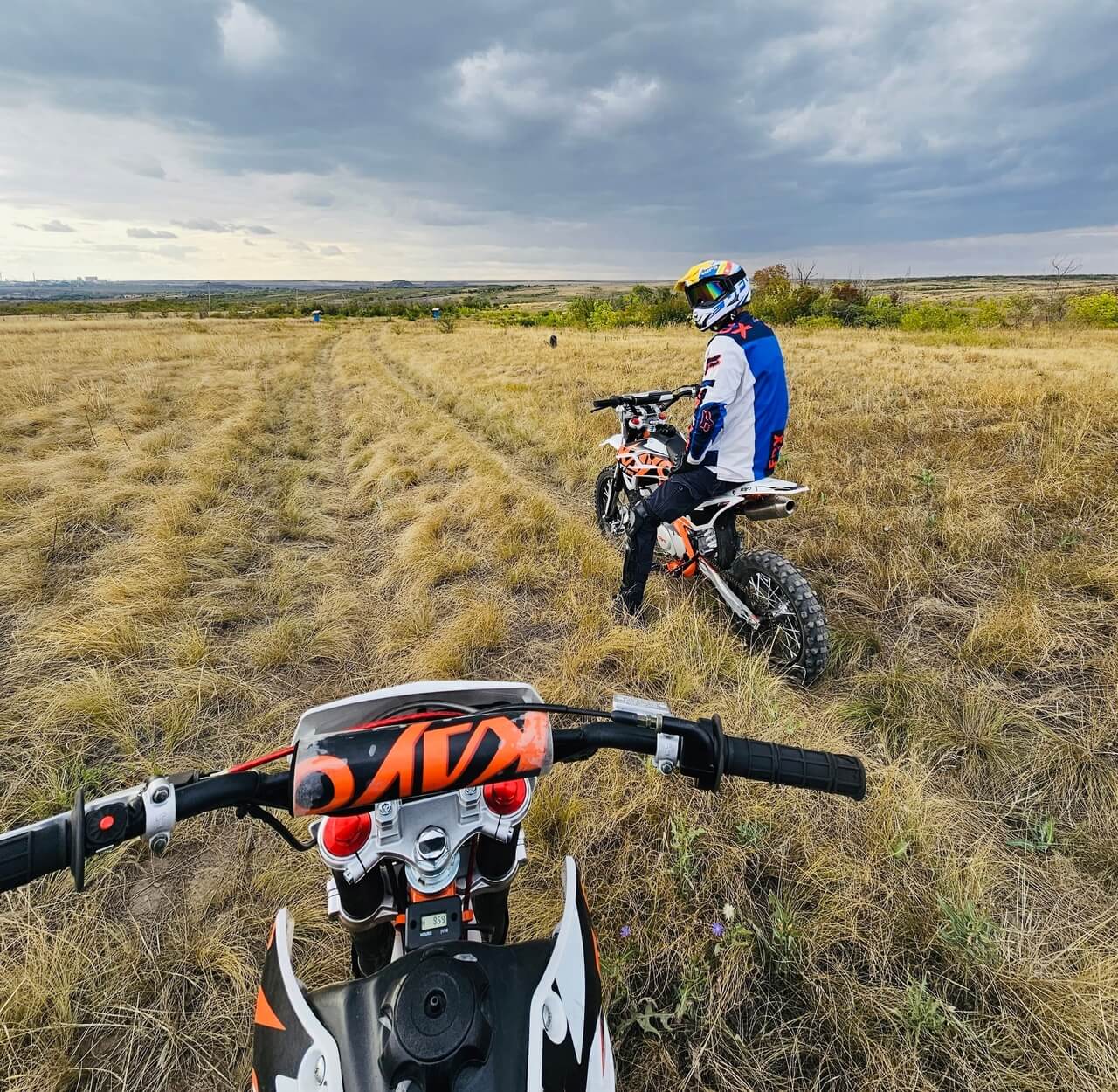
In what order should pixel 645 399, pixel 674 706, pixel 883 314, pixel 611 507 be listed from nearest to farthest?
1. pixel 674 706
2. pixel 645 399
3. pixel 611 507
4. pixel 883 314

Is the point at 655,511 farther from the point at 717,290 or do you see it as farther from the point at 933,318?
the point at 933,318

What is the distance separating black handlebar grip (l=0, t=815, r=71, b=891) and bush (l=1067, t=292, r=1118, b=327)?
1254 inches

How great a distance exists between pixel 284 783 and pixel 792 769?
94cm

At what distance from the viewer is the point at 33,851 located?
83cm

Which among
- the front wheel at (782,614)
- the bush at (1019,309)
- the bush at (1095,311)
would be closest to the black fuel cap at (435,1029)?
the front wheel at (782,614)

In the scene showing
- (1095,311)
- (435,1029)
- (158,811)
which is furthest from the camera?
(1095,311)

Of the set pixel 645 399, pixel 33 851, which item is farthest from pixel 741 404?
pixel 33 851

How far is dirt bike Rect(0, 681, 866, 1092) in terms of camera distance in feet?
2.70

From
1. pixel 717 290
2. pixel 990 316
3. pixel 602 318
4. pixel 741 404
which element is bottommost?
pixel 741 404

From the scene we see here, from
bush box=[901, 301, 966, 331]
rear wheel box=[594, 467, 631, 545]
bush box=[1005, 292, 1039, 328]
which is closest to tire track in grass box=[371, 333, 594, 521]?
rear wheel box=[594, 467, 631, 545]

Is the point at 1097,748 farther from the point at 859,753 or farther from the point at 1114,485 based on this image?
the point at 1114,485

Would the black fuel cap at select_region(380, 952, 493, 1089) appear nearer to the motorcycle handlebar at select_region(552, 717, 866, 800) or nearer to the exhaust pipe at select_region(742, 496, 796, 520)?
the motorcycle handlebar at select_region(552, 717, 866, 800)

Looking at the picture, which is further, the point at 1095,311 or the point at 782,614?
the point at 1095,311

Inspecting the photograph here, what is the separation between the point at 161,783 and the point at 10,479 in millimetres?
6867
